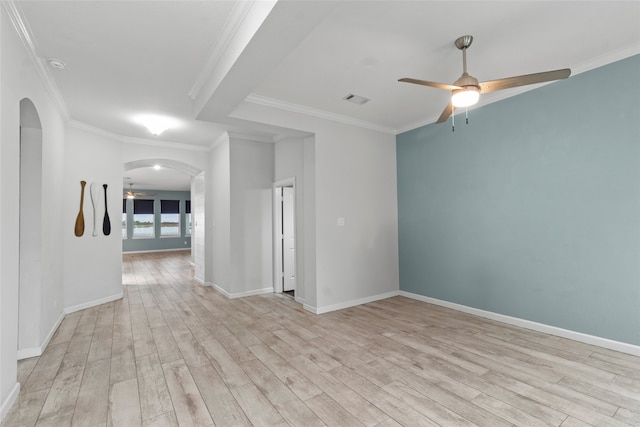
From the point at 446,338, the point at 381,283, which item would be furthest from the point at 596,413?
the point at 381,283

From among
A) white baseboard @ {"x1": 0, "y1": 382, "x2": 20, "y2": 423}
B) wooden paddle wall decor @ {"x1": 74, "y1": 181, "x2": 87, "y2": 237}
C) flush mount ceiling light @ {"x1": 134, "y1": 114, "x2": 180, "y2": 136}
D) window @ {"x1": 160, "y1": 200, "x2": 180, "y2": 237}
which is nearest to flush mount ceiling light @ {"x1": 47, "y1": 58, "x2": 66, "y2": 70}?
flush mount ceiling light @ {"x1": 134, "y1": 114, "x2": 180, "y2": 136}

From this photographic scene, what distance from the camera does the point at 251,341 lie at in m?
3.38

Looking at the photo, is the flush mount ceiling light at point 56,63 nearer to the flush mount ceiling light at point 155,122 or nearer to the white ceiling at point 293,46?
the white ceiling at point 293,46

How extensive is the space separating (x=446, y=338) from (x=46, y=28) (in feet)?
15.3

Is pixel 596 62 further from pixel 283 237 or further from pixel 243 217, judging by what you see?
pixel 243 217

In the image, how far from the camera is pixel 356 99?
3990mm

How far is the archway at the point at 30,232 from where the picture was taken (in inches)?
121

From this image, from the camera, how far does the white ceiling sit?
2250 millimetres

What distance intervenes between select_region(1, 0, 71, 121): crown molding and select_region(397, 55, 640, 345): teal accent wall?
469 centimetres

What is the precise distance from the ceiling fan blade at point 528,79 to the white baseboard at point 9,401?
4.30 m

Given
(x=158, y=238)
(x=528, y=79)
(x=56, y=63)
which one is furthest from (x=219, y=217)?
(x=158, y=238)

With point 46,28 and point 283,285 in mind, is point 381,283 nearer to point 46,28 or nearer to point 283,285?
point 283,285

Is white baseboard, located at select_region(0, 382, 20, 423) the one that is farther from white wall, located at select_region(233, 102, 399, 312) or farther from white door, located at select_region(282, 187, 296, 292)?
white door, located at select_region(282, 187, 296, 292)

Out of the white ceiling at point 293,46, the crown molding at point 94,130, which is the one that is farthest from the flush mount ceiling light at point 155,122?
the crown molding at point 94,130
